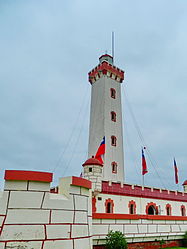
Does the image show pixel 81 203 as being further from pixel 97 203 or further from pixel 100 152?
pixel 100 152

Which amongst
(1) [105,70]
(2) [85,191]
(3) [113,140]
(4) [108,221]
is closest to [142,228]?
(4) [108,221]

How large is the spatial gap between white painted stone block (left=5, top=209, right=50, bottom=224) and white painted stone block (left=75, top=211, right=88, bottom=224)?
46.2 inches

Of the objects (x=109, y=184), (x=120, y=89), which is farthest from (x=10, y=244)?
(x=120, y=89)

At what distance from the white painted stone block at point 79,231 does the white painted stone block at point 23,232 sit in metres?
1.12

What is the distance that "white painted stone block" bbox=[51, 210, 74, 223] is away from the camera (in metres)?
6.68

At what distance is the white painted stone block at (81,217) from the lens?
7.35 metres

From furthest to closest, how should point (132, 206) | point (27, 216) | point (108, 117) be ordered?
point (108, 117) < point (132, 206) < point (27, 216)

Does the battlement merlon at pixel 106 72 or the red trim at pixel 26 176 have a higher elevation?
the battlement merlon at pixel 106 72

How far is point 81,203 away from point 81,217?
0.44 m

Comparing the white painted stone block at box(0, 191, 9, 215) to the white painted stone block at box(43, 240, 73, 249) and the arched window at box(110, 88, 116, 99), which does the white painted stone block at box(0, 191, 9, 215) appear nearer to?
the white painted stone block at box(43, 240, 73, 249)

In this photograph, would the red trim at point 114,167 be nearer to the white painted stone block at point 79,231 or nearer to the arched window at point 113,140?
the arched window at point 113,140

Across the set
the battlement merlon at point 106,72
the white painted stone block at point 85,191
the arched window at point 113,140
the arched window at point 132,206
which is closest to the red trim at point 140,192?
the arched window at point 132,206

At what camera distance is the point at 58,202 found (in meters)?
6.91

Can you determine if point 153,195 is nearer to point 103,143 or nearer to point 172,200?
point 172,200
